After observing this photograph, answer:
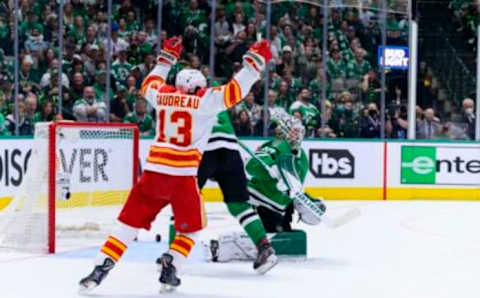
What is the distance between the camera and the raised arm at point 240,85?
5746 millimetres

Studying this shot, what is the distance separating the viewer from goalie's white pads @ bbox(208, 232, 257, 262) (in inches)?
279

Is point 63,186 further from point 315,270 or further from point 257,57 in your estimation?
point 257,57

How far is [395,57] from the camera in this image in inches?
549

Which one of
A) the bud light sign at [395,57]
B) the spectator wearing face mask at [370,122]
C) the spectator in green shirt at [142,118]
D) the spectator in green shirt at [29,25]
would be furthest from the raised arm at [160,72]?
the bud light sign at [395,57]

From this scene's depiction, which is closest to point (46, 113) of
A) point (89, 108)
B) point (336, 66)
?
point (89, 108)

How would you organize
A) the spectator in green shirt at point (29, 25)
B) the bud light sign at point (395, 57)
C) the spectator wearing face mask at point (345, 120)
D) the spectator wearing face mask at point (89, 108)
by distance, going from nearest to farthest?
1. the spectator in green shirt at point (29, 25)
2. the spectator wearing face mask at point (89, 108)
3. the spectator wearing face mask at point (345, 120)
4. the bud light sign at point (395, 57)

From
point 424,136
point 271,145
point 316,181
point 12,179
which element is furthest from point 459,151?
point 271,145

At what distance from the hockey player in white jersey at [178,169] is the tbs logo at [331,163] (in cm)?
780

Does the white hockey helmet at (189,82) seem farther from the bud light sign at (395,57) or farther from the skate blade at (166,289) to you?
the bud light sign at (395,57)

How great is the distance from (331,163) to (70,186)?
19.8 ft

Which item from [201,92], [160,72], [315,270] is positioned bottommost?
[315,270]

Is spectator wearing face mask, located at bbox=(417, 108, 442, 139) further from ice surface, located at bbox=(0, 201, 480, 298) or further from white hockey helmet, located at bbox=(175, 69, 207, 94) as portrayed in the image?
white hockey helmet, located at bbox=(175, 69, 207, 94)

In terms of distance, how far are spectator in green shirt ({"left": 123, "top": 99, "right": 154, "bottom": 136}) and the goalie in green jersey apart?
576 centimetres

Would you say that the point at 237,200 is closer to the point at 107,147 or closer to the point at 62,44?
the point at 107,147
